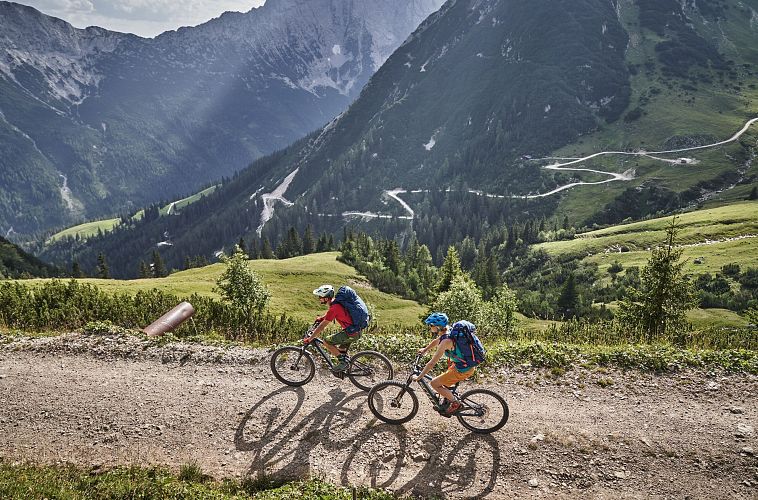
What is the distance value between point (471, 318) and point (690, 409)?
107 feet

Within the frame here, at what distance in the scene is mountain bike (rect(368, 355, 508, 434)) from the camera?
1379 cm

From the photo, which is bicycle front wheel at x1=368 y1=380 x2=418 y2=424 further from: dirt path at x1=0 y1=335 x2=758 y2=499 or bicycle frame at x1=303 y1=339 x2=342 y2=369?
bicycle frame at x1=303 y1=339 x2=342 y2=369

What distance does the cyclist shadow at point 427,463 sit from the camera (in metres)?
11.9

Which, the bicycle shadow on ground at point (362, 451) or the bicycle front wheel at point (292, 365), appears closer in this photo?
the bicycle shadow on ground at point (362, 451)

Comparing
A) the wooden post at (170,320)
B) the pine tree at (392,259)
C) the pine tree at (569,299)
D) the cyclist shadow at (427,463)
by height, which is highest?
the wooden post at (170,320)

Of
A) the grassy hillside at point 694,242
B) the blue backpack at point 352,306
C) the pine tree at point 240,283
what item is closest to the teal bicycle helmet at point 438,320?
the blue backpack at point 352,306

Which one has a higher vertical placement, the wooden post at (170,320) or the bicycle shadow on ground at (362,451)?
the wooden post at (170,320)

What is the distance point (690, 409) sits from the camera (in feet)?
47.4

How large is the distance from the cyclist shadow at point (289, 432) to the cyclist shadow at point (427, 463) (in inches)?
38.8

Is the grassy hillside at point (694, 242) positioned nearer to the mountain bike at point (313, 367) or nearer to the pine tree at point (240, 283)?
the pine tree at point (240, 283)

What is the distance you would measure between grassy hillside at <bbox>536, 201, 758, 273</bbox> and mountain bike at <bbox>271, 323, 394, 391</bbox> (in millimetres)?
98257

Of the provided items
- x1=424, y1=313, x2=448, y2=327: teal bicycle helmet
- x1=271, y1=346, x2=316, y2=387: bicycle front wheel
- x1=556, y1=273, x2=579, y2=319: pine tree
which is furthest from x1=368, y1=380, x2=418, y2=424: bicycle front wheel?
x1=556, y1=273, x2=579, y2=319: pine tree

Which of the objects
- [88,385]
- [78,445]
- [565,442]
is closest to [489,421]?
[565,442]

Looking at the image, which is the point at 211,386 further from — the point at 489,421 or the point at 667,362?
the point at 667,362
